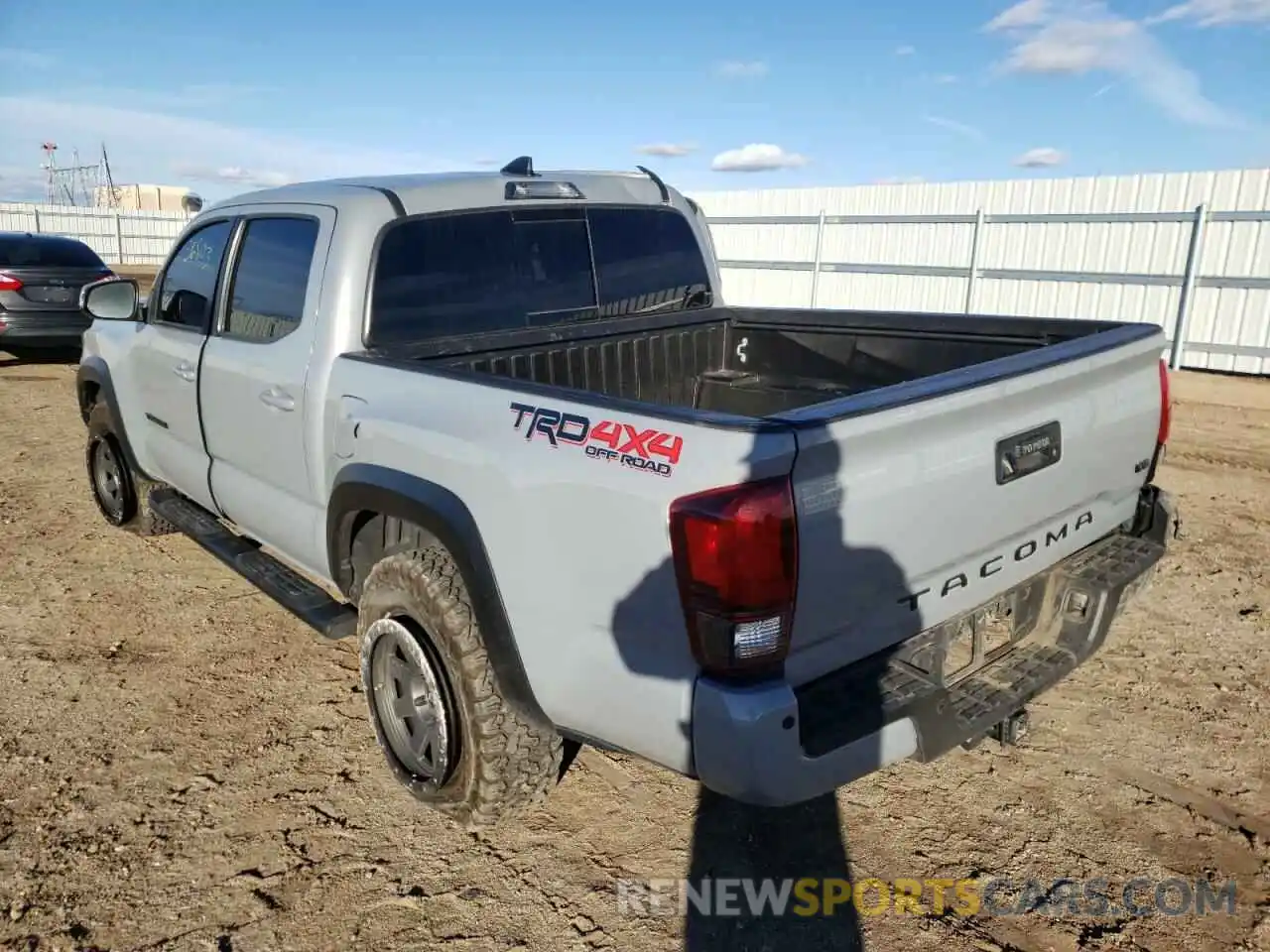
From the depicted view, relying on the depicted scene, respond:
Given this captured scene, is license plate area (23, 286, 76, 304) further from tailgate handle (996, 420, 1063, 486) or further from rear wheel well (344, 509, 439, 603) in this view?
tailgate handle (996, 420, 1063, 486)

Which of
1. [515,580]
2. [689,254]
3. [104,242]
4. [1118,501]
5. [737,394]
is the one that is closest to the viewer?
[515,580]

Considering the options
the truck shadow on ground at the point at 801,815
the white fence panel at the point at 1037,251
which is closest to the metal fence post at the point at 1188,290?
the white fence panel at the point at 1037,251

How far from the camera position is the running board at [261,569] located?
11.1ft

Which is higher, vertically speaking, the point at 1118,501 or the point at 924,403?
the point at 924,403

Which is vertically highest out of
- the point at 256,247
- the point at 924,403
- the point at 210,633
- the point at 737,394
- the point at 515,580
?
the point at 256,247

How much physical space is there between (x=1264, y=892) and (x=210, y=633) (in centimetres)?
420

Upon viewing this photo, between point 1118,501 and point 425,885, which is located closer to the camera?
point 425,885

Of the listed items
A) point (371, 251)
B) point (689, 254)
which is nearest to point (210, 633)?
point (371, 251)

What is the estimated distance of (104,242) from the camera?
97.1 ft

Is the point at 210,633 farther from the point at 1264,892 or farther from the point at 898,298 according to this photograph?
the point at 898,298

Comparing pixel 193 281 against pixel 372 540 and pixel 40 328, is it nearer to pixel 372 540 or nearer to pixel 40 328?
pixel 372 540

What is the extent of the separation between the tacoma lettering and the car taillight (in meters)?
0.48

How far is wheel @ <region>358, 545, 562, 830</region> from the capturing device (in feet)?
8.68

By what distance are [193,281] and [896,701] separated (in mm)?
3688
